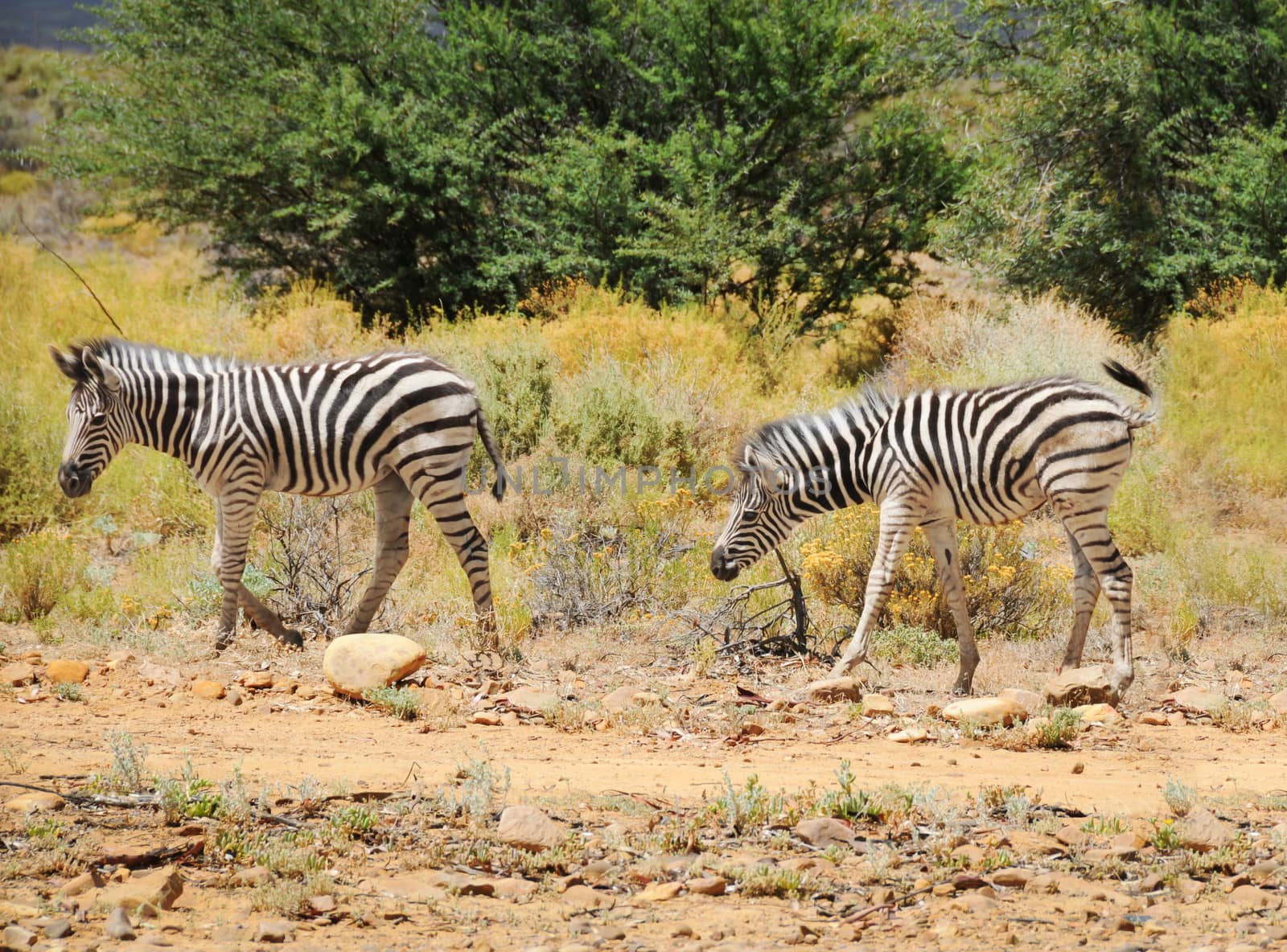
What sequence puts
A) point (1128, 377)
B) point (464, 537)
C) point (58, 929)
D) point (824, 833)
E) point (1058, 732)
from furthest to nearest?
point (464, 537)
point (1128, 377)
point (1058, 732)
point (824, 833)
point (58, 929)

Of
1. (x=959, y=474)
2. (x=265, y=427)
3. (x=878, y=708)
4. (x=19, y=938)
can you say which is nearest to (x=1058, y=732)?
(x=878, y=708)

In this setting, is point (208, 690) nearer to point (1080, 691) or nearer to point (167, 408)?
point (167, 408)

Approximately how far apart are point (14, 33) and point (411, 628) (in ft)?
141

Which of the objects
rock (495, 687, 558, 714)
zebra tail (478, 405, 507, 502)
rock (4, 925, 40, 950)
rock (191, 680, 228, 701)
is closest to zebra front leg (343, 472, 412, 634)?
zebra tail (478, 405, 507, 502)

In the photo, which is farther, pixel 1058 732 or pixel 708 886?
Result: pixel 1058 732

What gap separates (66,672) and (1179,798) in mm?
6252

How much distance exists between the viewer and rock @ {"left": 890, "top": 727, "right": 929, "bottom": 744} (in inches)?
258

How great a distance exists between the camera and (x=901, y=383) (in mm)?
14906

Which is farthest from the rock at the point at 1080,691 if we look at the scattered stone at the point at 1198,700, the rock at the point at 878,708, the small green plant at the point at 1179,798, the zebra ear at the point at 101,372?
the zebra ear at the point at 101,372

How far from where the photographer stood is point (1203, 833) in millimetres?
4852

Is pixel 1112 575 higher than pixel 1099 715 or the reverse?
higher

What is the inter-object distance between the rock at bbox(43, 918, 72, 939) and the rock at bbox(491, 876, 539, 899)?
1.40 meters

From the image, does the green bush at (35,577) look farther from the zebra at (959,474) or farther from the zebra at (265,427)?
the zebra at (959,474)

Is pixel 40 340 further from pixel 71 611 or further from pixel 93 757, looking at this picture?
pixel 93 757
